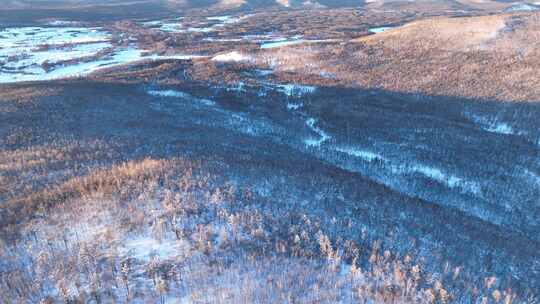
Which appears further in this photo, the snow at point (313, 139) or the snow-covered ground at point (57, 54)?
the snow-covered ground at point (57, 54)

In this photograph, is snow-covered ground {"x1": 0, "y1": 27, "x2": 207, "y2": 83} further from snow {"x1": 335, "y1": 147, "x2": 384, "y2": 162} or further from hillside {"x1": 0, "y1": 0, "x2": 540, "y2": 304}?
snow {"x1": 335, "y1": 147, "x2": 384, "y2": 162}

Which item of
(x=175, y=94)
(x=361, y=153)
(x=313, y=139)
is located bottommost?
(x=361, y=153)

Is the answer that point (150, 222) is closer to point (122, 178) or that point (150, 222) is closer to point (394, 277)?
point (122, 178)

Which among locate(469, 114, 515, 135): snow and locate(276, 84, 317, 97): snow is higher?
locate(276, 84, 317, 97): snow

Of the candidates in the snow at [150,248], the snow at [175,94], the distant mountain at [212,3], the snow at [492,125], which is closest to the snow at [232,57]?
the snow at [175,94]

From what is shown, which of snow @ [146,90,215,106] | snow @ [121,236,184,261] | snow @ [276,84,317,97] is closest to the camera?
snow @ [121,236,184,261]

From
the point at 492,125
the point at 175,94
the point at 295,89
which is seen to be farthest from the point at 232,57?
the point at 492,125

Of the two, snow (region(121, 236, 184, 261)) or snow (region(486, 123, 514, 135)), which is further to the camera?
snow (region(486, 123, 514, 135))

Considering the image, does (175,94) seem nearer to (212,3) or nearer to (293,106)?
(293,106)

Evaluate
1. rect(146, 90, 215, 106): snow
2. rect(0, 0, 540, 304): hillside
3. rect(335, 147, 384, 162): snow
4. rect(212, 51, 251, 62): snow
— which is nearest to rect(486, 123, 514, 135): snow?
rect(0, 0, 540, 304): hillside

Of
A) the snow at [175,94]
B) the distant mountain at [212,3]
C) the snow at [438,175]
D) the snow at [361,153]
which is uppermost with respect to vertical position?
the distant mountain at [212,3]

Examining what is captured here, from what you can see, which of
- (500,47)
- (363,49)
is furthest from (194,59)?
(500,47)

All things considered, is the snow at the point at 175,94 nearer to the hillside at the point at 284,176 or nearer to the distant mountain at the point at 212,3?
the hillside at the point at 284,176
